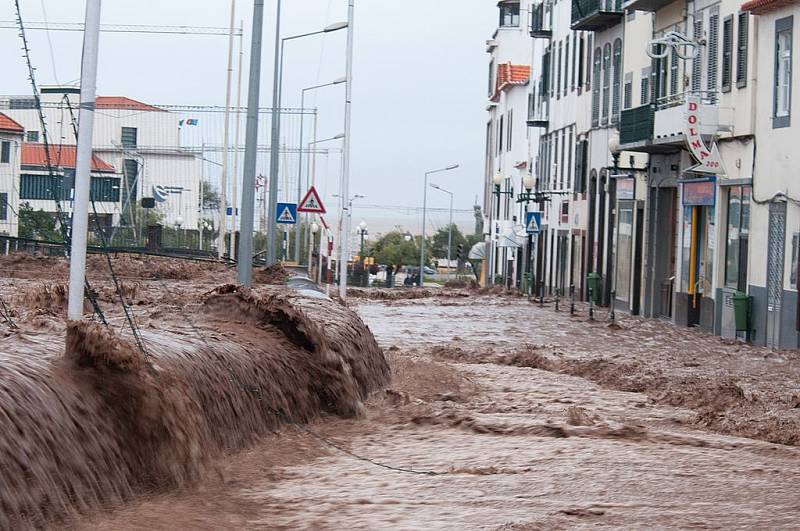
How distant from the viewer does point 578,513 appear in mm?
9211

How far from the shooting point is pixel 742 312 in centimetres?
2919

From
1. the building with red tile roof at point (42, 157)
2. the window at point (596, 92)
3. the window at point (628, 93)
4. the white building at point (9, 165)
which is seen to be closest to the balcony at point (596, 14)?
the window at point (596, 92)

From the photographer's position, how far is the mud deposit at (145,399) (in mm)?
7848

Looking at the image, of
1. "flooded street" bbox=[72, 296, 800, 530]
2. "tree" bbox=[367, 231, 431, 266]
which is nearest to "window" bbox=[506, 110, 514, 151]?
"tree" bbox=[367, 231, 431, 266]

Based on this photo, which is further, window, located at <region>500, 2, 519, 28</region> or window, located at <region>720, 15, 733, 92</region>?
window, located at <region>500, 2, 519, 28</region>

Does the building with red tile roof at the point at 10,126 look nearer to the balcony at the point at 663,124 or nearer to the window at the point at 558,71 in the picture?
the balcony at the point at 663,124

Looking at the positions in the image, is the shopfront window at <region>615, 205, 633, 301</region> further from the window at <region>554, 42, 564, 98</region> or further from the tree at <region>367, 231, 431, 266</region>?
the tree at <region>367, 231, 431, 266</region>

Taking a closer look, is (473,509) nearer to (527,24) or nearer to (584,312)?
(584,312)

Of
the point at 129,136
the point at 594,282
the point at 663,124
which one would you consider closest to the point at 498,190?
the point at 129,136

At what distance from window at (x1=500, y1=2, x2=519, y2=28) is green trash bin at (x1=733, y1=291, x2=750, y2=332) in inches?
2310

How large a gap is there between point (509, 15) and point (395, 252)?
4109cm

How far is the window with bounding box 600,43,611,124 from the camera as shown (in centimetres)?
4544

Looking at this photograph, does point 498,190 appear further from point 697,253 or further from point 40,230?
point 40,230

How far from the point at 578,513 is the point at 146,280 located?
90.9ft
